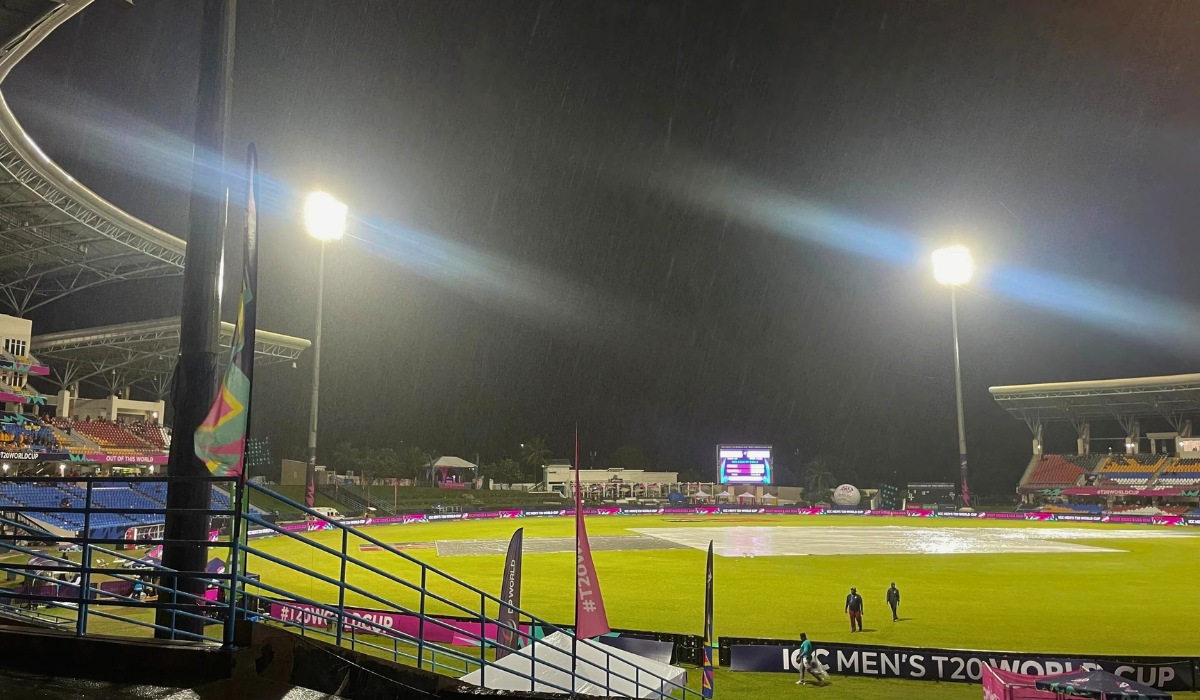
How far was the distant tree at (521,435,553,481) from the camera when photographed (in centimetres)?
13300

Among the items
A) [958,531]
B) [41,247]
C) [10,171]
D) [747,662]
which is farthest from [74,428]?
[958,531]

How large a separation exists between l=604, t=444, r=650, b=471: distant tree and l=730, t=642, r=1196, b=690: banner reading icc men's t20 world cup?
140 meters

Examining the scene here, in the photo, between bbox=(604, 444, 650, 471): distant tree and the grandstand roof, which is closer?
the grandstand roof

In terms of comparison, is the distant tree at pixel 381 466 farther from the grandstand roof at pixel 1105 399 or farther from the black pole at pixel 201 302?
the black pole at pixel 201 302

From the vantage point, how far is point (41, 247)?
42.3m

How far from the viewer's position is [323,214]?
50.5 metres

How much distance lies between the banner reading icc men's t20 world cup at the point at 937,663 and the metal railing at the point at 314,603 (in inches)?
103

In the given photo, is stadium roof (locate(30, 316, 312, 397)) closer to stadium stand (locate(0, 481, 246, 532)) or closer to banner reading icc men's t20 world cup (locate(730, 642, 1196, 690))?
stadium stand (locate(0, 481, 246, 532))

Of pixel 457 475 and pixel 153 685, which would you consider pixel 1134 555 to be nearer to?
pixel 153 685

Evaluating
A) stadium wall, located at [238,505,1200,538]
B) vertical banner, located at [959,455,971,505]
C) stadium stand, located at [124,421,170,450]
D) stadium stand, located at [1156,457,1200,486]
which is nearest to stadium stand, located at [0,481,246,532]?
stadium wall, located at [238,505,1200,538]

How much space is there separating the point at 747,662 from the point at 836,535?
40585mm

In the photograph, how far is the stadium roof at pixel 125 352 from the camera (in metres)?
52.7

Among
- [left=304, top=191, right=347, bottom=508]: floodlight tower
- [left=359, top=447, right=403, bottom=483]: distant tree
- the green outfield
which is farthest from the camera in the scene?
[left=359, top=447, right=403, bottom=483]: distant tree

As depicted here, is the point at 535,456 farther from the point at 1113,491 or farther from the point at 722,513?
the point at 1113,491
